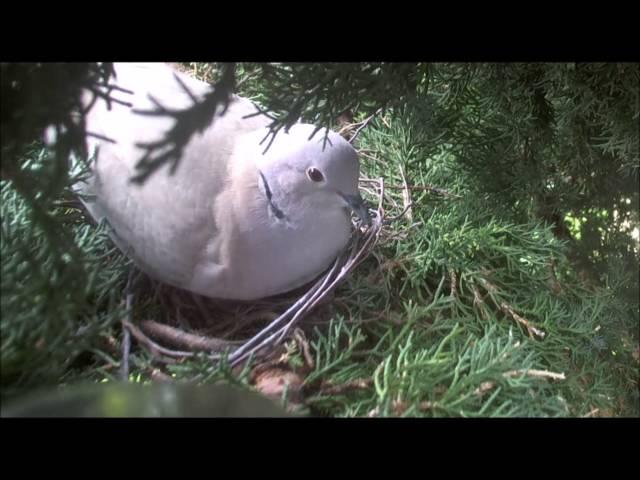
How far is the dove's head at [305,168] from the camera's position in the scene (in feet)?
1.67

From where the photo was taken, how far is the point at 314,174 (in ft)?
1.68

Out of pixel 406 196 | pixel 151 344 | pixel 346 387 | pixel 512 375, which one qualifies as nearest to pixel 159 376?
pixel 151 344

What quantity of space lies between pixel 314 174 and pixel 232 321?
17cm

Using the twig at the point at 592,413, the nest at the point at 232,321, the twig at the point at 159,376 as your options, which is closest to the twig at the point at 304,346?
the nest at the point at 232,321

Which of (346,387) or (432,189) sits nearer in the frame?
(346,387)

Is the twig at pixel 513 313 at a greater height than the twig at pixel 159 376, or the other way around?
the twig at pixel 513 313

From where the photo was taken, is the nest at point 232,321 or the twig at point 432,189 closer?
the nest at point 232,321

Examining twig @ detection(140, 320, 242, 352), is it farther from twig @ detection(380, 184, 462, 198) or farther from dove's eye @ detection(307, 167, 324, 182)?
twig @ detection(380, 184, 462, 198)

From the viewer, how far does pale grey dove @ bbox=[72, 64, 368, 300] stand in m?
0.49

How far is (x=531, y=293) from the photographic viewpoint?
0.63 meters

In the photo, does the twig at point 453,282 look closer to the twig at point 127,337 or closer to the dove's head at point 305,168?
the dove's head at point 305,168

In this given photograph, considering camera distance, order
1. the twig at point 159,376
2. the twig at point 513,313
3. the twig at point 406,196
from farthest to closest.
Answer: the twig at point 406,196 < the twig at point 513,313 < the twig at point 159,376

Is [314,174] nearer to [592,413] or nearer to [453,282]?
[453,282]
